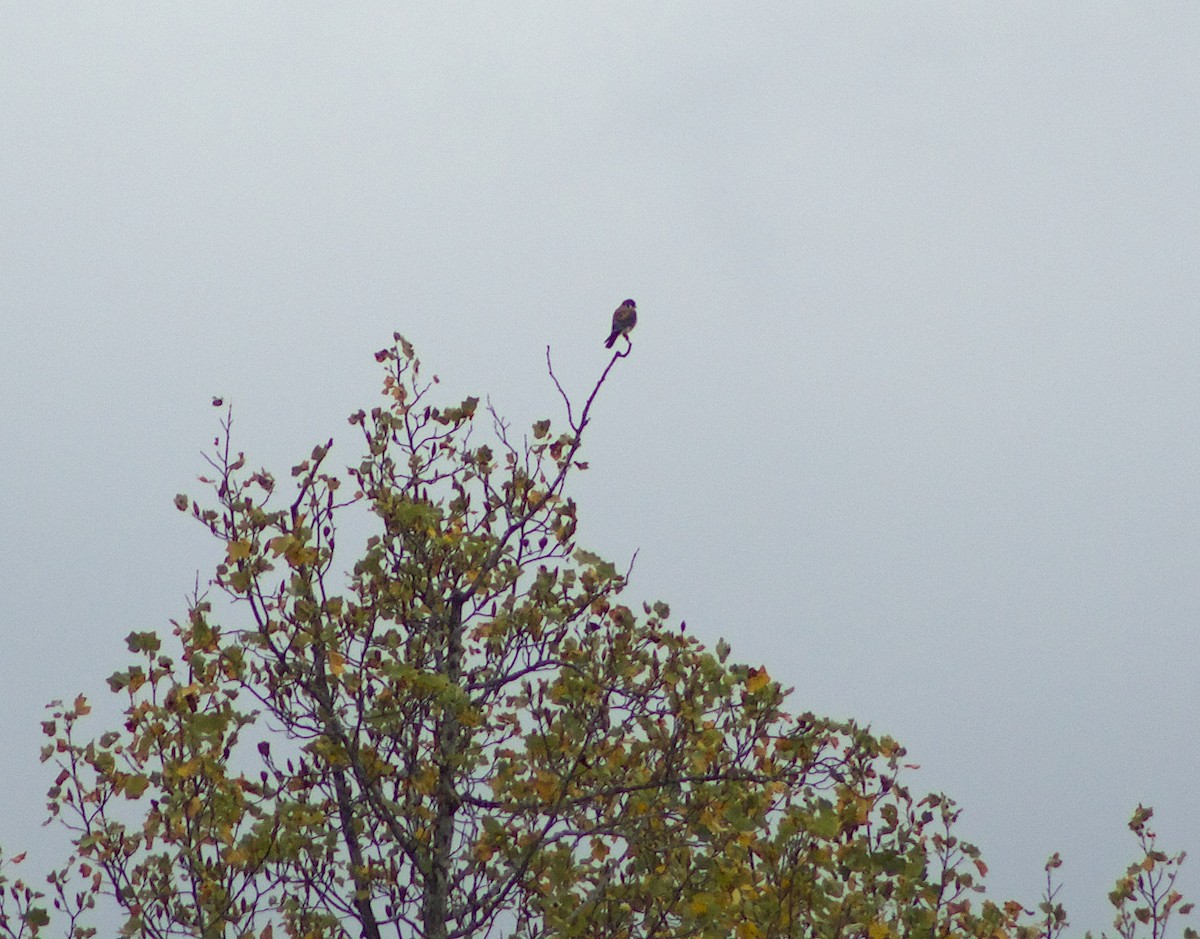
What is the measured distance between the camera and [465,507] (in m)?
9.91

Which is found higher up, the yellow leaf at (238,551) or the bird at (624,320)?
the bird at (624,320)

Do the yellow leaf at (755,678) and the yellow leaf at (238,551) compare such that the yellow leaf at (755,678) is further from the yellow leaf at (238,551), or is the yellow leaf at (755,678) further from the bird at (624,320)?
the yellow leaf at (238,551)

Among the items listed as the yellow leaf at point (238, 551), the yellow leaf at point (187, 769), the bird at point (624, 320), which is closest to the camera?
the yellow leaf at point (187, 769)

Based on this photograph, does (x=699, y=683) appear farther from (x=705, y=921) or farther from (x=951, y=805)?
(x=951, y=805)

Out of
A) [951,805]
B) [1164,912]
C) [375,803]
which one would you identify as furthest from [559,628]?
[1164,912]

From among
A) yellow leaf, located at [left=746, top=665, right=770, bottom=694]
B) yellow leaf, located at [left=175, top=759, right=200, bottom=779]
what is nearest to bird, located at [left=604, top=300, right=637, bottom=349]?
yellow leaf, located at [left=746, top=665, right=770, bottom=694]

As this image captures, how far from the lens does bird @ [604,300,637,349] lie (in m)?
9.10

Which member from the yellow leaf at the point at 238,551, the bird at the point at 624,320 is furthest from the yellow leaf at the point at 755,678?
the yellow leaf at the point at 238,551

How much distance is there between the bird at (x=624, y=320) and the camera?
9.10 metres

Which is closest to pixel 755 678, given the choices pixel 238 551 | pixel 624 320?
pixel 624 320

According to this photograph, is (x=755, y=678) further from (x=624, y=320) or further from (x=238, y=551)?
(x=238, y=551)

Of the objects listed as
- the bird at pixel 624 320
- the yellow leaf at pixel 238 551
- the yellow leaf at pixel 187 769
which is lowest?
the yellow leaf at pixel 187 769

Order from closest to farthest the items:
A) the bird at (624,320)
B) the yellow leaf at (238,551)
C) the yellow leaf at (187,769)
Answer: the yellow leaf at (187,769) → the yellow leaf at (238,551) → the bird at (624,320)

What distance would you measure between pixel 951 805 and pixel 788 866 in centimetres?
225
